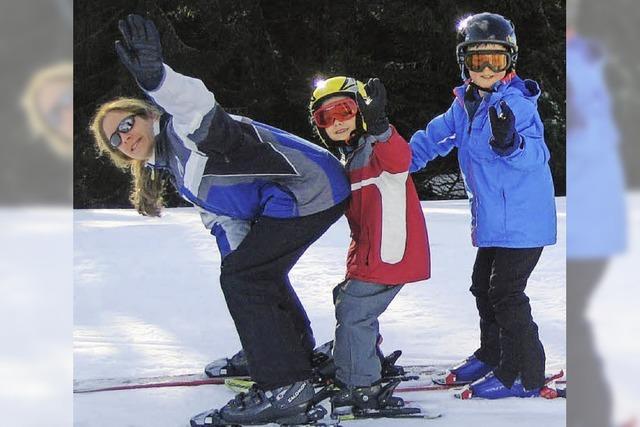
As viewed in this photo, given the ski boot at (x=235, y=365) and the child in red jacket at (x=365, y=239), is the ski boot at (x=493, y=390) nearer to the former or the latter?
the child in red jacket at (x=365, y=239)

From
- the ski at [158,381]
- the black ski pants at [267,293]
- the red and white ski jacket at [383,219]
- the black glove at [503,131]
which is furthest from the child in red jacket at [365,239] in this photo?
the ski at [158,381]

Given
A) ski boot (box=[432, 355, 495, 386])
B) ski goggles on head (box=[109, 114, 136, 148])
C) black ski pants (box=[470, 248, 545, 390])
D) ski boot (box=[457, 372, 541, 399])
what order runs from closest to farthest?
ski goggles on head (box=[109, 114, 136, 148]), black ski pants (box=[470, 248, 545, 390]), ski boot (box=[457, 372, 541, 399]), ski boot (box=[432, 355, 495, 386])

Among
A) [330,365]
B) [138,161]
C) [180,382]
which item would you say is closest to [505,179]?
[330,365]

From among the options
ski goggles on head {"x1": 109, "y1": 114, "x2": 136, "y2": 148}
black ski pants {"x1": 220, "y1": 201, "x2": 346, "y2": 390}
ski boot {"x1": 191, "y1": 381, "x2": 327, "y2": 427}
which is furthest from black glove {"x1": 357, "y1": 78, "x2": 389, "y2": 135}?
ski boot {"x1": 191, "y1": 381, "x2": 327, "y2": 427}

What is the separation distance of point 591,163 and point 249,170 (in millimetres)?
730

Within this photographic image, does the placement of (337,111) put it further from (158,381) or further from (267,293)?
(158,381)

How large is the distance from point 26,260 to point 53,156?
21 cm

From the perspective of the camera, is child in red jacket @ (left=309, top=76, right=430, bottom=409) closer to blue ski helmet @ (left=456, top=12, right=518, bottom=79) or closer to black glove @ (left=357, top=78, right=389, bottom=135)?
black glove @ (left=357, top=78, right=389, bottom=135)

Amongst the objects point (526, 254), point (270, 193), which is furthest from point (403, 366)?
point (270, 193)

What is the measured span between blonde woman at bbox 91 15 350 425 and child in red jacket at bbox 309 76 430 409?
0.22 feet

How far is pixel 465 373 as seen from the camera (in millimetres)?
2410

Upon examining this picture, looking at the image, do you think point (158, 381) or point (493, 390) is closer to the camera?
point (493, 390)

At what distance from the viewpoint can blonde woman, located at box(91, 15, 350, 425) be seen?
2.00 metres

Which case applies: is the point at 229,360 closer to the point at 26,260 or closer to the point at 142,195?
the point at 142,195
